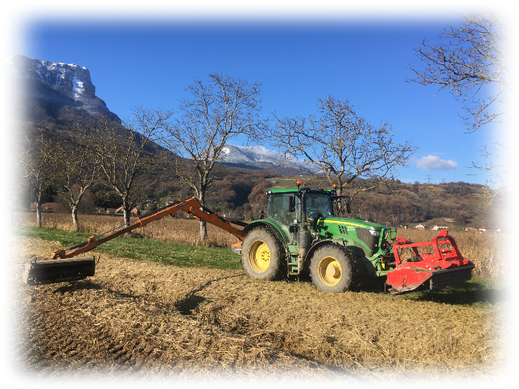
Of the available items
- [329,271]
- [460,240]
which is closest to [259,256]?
[329,271]

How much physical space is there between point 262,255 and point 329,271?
2.25 meters

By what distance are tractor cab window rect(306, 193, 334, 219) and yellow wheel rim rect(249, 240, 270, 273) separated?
160cm

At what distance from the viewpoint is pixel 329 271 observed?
741cm

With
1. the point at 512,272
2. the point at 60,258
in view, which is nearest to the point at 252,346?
the point at 60,258

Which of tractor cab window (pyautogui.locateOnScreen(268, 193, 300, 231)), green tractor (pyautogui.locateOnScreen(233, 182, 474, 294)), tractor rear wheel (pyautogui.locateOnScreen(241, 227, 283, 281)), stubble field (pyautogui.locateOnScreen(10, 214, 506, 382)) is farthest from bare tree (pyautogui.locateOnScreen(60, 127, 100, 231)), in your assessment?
stubble field (pyautogui.locateOnScreen(10, 214, 506, 382))

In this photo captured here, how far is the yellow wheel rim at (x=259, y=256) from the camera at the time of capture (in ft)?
29.5

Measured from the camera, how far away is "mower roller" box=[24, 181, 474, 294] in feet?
21.0

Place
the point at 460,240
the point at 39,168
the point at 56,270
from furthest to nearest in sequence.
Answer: the point at 39,168 < the point at 460,240 < the point at 56,270

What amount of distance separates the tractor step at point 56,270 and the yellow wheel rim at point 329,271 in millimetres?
4839

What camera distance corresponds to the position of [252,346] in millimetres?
4309

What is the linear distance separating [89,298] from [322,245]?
15.5 feet

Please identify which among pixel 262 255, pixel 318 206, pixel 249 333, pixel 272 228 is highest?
pixel 318 206

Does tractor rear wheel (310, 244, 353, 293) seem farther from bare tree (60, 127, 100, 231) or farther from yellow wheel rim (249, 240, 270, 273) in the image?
bare tree (60, 127, 100, 231)

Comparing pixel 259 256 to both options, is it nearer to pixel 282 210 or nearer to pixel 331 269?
pixel 282 210
